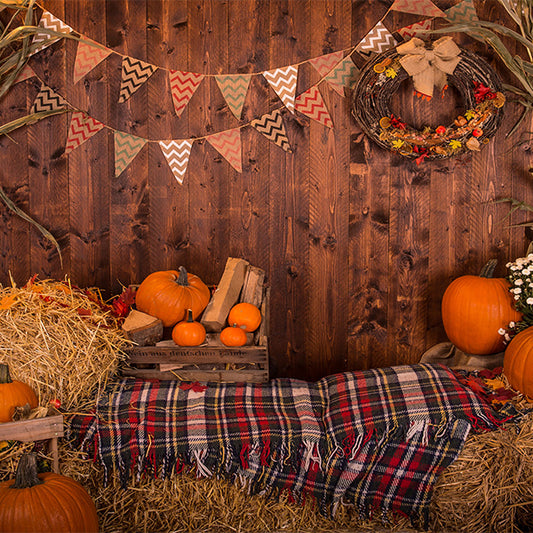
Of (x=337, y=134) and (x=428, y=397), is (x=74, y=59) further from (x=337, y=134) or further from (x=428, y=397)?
(x=428, y=397)

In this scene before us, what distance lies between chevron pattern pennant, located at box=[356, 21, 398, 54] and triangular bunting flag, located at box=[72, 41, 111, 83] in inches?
55.3

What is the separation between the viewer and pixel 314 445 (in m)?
1.93

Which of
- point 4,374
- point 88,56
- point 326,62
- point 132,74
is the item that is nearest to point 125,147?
point 132,74

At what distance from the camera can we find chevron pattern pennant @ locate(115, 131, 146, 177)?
9.29ft

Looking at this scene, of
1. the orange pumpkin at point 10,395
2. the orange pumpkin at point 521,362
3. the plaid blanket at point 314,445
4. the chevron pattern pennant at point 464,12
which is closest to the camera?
the orange pumpkin at point 10,395

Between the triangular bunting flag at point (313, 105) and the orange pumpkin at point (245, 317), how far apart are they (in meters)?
1.15

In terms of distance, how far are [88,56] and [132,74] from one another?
0.25 m

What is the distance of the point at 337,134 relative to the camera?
2.82 meters

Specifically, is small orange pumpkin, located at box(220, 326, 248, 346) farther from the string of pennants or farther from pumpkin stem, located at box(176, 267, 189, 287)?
the string of pennants

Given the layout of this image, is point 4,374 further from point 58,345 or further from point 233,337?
point 233,337

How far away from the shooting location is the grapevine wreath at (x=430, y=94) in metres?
2.50

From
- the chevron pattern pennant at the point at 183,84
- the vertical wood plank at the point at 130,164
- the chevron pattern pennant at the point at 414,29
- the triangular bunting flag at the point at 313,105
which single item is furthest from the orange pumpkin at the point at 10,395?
the chevron pattern pennant at the point at 414,29

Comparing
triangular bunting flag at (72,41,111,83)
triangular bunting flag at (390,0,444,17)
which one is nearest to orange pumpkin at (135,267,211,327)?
triangular bunting flag at (72,41,111,83)

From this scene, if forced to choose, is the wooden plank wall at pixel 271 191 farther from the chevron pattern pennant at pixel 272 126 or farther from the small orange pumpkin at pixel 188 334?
the small orange pumpkin at pixel 188 334
